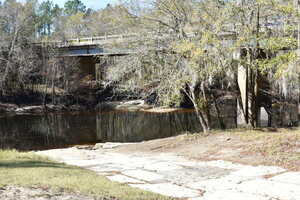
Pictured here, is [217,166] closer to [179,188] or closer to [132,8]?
[179,188]

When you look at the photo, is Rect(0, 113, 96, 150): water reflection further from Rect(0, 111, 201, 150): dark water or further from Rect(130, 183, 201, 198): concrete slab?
Rect(130, 183, 201, 198): concrete slab

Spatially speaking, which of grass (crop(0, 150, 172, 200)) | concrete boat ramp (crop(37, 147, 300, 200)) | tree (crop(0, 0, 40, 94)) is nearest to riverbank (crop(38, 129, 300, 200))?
concrete boat ramp (crop(37, 147, 300, 200))

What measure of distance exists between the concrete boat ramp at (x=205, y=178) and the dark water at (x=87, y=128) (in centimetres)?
1420

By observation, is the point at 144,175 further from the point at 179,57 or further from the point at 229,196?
the point at 179,57

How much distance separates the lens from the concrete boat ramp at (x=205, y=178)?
8.22m

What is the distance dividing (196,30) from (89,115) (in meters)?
28.8

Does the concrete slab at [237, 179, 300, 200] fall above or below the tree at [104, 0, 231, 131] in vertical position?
below

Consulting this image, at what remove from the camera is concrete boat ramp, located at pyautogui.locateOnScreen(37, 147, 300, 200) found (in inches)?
324

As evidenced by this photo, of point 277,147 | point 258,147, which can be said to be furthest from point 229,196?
point 258,147

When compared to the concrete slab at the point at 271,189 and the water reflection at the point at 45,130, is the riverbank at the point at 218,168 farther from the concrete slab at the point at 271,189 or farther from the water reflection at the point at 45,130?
the water reflection at the point at 45,130

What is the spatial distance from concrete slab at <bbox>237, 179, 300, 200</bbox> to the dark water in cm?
1793

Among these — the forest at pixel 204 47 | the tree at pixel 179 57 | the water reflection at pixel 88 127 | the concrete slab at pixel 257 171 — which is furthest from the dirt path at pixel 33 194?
the water reflection at pixel 88 127

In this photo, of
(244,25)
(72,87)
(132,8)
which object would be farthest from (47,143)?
(72,87)

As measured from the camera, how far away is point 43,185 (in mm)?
7250
